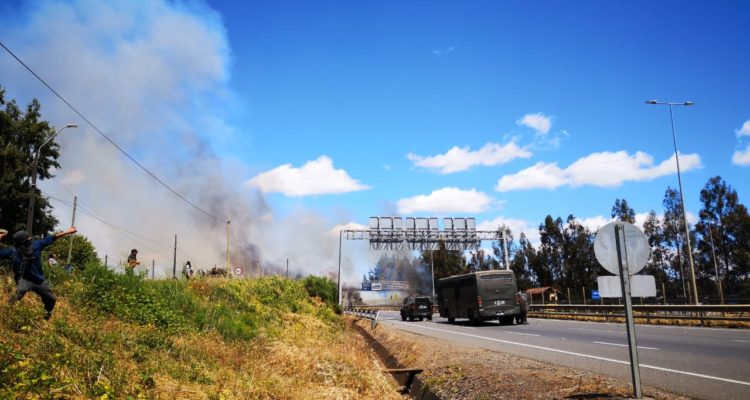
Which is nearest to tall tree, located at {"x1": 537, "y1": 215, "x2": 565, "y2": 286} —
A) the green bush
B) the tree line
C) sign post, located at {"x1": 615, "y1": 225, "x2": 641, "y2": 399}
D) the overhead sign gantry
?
the tree line

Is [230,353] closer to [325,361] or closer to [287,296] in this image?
[325,361]

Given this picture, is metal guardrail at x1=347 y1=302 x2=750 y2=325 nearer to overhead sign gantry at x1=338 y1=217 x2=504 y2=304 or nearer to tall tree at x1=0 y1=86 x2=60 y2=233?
overhead sign gantry at x1=338 y1=217 x2=504 y2=304

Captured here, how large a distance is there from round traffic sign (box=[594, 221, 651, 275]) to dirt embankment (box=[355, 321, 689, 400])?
174 centimetres

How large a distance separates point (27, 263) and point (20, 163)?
39705mm

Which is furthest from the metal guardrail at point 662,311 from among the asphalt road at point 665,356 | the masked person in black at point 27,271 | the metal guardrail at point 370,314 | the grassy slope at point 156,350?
the masked person in black at point 27,271

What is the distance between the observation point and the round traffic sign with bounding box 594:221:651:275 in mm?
6328

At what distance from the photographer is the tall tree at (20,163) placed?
1516 inches

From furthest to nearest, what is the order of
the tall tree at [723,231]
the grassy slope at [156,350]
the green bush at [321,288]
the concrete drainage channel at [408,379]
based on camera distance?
the tall tree at [723,231]
the green bush at [321,288]
the concrete drainage channel at [408,379]
the grassy slope at [156,350]

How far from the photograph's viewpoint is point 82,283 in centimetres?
961

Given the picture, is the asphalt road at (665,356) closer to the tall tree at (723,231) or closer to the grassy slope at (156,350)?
the grassy slope at (156,350)

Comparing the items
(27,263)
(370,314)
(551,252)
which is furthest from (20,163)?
(551,252)

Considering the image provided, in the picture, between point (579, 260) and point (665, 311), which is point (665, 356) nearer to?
point (665, 311)

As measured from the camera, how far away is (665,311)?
25859 millimetres

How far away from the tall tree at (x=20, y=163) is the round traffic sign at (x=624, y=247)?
1575 inches
